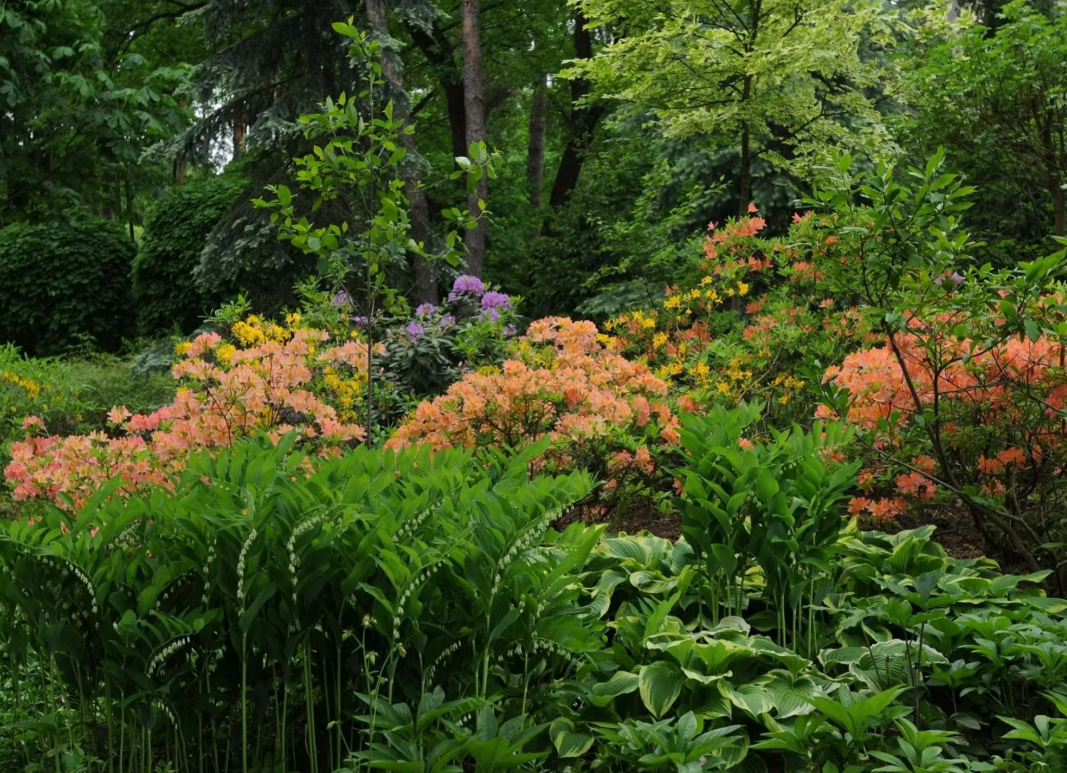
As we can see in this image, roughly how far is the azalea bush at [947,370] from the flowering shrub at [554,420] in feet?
2.96

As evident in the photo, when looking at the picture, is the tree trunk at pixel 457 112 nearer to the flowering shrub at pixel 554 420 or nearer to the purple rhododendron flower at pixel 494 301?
the purple rhododendron flower at pixel 494 301

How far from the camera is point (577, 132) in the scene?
16703 millimetres

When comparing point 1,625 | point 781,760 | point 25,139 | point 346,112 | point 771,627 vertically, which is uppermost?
point 25,139

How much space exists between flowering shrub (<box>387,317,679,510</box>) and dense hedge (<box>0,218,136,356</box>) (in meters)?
12.9

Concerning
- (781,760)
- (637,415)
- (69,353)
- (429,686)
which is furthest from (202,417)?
(69,353)

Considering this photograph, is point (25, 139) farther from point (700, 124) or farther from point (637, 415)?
point (637, 415)

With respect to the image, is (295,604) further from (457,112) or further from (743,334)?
(457,112)

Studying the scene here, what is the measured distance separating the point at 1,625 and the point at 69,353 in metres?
14.2

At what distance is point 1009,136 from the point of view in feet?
28.5

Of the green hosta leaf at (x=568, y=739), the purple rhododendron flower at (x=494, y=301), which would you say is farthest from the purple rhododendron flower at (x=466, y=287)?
the green hosta leaf at (x=568, y=739)

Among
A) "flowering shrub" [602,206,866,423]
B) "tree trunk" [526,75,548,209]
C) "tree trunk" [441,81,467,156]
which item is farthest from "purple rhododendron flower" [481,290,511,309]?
"tree trunk" [526,75,548,209]

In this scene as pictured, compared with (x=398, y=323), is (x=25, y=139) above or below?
above

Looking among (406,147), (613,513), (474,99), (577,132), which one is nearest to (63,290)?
(474,99)

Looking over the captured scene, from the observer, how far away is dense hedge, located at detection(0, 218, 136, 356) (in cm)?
1589
